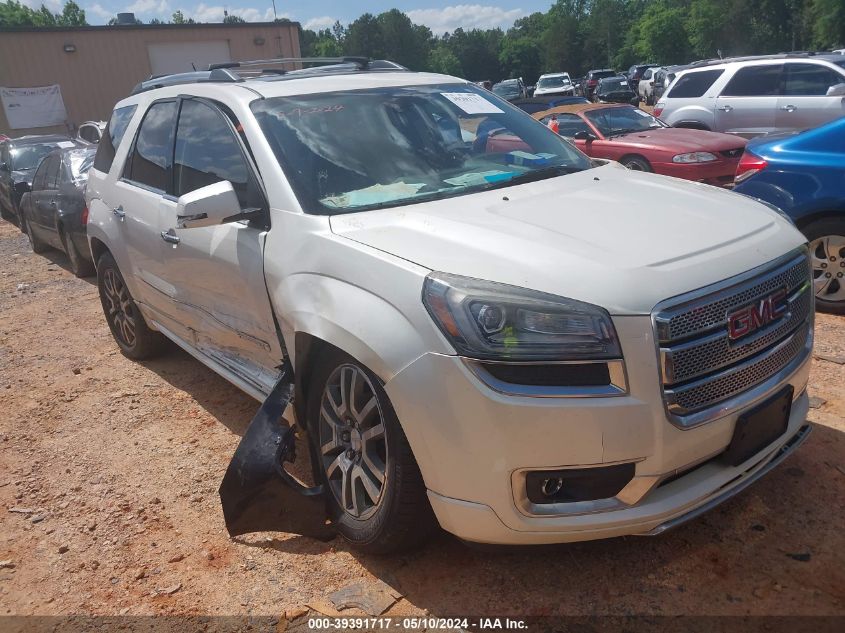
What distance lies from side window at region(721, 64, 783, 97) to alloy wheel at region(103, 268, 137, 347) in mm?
10459

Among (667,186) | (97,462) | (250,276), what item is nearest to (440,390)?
(250,276)

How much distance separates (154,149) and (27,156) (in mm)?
10793

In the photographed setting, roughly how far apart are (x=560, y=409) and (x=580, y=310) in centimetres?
31

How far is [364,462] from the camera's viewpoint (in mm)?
2801

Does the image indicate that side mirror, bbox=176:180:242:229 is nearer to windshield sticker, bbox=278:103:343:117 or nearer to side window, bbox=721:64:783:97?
windshield sticker, bbox=278:103:343:117

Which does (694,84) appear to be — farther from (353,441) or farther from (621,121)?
(353,441)

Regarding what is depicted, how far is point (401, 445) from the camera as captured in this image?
2.53m

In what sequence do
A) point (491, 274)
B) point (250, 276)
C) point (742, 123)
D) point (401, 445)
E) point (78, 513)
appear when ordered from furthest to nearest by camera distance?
point (742, 123) < point (78, 513) < point (250, 276) < point (401, 445) < point (491, 274)

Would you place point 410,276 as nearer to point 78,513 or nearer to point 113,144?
point 78,513

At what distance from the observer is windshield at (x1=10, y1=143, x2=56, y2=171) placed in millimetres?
13211

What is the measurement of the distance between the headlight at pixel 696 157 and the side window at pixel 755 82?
10.3ft

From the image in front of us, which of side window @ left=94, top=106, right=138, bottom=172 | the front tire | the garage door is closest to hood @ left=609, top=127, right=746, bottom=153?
side window @ left=94, top=106, right=138, bottom=172

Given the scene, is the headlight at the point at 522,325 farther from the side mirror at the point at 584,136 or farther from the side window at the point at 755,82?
the side window at the point at 755,82

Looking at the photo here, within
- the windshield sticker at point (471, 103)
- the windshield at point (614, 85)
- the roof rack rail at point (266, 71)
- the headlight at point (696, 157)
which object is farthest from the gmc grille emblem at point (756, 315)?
the windshield at point (614, 85)
